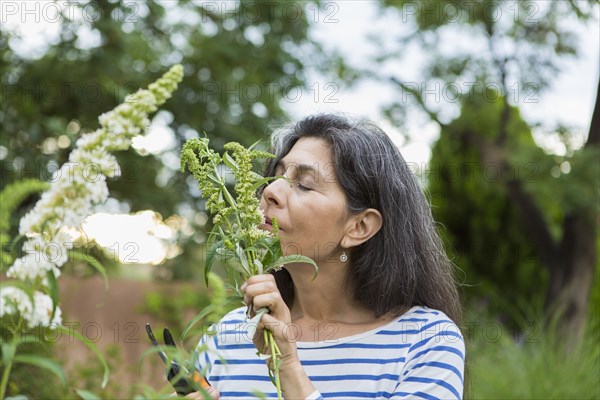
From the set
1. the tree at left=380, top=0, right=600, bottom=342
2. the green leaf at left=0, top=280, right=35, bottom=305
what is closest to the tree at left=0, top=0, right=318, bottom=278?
the tree at left=380, top=0, right=600, bottom=342

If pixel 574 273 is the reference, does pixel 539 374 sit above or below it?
below

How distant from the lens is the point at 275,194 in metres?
1.98

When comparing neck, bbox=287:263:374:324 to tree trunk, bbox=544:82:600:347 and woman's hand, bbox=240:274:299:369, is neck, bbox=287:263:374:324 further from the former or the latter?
tree trunk, bbox=544:82:600:347

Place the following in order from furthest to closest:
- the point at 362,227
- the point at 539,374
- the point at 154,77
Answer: the point at 154,77 → the point at 539,374 → the point at 362,227

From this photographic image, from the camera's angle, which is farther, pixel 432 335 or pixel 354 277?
pixel 354 277

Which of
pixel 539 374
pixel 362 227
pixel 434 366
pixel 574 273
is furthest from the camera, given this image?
pixel 574 273

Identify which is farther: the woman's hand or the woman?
the woman

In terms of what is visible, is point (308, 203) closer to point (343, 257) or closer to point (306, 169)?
point (306, 169)

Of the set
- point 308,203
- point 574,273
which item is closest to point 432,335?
point 308,203

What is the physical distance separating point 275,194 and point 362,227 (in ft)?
1.09

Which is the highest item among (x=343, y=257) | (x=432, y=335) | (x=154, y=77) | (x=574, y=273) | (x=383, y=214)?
(x=154, y=77)

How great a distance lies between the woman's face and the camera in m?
1.99

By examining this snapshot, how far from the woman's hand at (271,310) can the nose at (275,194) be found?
16.7 inches

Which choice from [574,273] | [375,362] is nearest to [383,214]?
[375,362]
